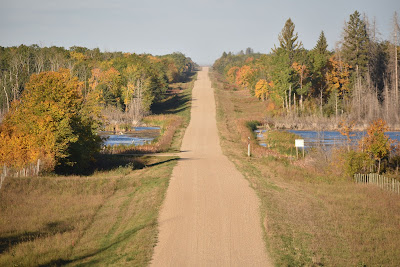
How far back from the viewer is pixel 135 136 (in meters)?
59.7

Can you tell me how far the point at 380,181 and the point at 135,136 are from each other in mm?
38947

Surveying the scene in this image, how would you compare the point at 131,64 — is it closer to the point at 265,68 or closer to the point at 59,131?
the point at 265,68

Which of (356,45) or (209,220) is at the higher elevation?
(356,45)

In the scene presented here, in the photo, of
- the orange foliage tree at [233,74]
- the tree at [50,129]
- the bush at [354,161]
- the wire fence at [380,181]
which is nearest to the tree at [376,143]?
the bush at [354,161]

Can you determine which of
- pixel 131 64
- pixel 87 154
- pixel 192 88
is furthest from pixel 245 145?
pixel 192 88

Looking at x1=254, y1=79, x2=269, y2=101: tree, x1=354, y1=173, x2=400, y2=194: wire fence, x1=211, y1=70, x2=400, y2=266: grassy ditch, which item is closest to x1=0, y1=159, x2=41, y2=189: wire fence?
x1=211, y1=70, x2=400, y2=266: grassy ditch

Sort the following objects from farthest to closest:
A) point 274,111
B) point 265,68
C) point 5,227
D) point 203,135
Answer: point 265,68, point 274,111, point 203,135, point 5,227

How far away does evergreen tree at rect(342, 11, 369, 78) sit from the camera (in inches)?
3002

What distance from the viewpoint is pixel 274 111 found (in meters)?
75.6

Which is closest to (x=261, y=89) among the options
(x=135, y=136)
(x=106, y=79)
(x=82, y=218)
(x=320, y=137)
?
(x=106, y=79)

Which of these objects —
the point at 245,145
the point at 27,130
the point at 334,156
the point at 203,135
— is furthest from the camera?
the point at 203,135

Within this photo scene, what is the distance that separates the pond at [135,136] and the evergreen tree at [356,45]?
36.6m

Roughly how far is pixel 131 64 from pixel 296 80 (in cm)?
3079

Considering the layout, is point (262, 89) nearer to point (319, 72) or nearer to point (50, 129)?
point (319, 72)
